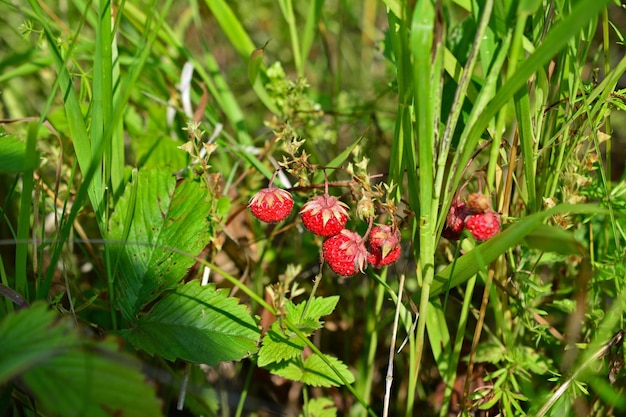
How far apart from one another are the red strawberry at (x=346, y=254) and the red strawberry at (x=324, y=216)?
2cm

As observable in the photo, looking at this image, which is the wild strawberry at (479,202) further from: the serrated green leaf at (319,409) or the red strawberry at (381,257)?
the serrated green leaf at (319,409)

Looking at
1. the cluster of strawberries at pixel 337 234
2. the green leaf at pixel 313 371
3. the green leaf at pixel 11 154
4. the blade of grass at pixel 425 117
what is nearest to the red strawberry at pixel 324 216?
the cluster of strawberries at pixel 337 234

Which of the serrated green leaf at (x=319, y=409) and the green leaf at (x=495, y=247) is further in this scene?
the serrated green leaf at (x=319, y=409)

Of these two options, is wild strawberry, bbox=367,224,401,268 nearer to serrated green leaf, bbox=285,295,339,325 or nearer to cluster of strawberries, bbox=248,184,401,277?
cluster of strawberries, bbox=248,184,401,277

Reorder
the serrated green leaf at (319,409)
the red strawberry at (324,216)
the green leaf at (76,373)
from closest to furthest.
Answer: the green leaf at (76,373)
the red strawberry at (324,216)
the serrated green leaf at (319,409)

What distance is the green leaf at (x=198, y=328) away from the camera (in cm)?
107

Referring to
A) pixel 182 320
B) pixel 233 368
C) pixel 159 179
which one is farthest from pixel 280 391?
pixel 159 179

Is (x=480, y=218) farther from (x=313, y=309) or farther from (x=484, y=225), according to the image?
(x=313, y=309)

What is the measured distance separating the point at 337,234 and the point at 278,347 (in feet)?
0.80

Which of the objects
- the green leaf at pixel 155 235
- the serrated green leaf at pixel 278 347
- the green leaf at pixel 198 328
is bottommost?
the serrated green leaf at pixel 278 347

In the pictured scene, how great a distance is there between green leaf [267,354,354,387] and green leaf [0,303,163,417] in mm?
425

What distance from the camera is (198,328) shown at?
112cm

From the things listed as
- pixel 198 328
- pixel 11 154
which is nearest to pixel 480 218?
pixel 198 328

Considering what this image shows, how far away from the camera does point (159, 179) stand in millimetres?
1356
